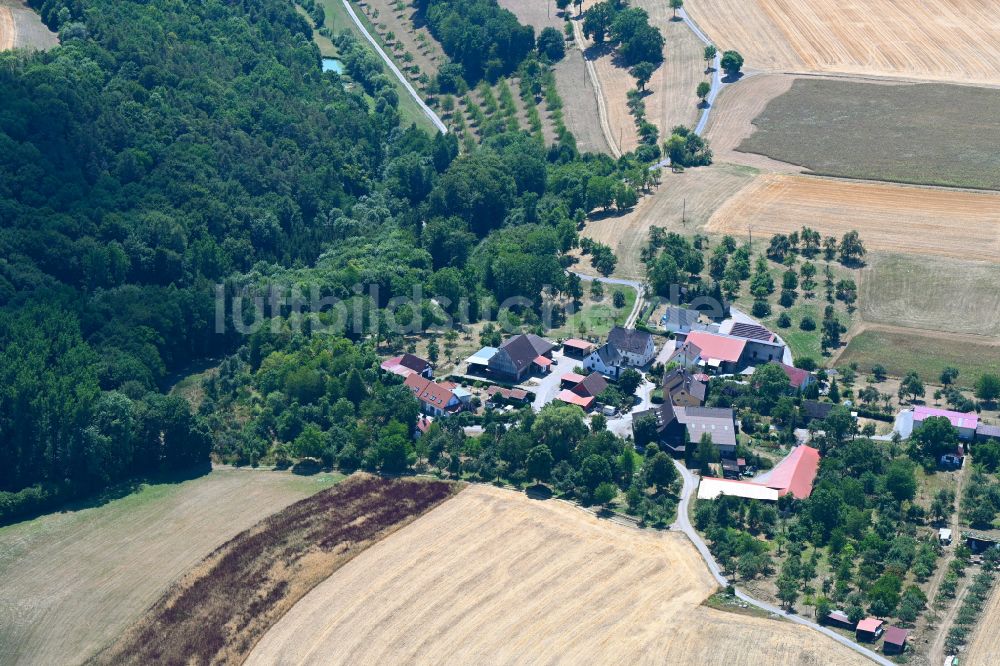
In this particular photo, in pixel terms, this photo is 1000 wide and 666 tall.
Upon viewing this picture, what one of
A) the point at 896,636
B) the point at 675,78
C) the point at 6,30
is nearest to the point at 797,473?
the point at 896,636

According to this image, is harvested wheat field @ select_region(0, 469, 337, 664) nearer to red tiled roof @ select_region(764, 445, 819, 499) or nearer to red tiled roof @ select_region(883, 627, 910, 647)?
red tiled roof @ select_region(764, 445, 819, 499)

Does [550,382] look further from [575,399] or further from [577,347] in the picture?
[577,347]

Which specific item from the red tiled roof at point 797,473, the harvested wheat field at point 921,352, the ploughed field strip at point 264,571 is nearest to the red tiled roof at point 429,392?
the ploughed field strip at point 264,571

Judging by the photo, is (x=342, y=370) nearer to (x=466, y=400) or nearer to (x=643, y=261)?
(x=466, y=400)

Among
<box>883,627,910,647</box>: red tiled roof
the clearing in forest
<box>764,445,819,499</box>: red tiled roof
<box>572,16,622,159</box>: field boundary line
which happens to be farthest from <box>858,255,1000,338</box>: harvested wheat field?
<box>883,627,910,647</box>: red tiled roof

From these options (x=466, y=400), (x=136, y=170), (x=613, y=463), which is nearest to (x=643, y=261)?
(x=466, y=400)

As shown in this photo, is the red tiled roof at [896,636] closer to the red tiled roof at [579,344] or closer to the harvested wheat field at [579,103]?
the red tiled roof at [579,344]
